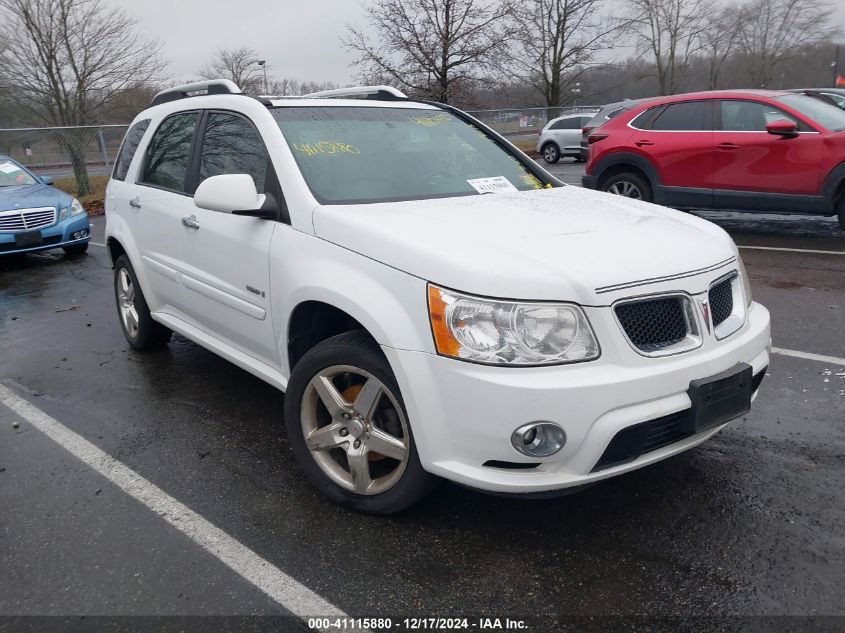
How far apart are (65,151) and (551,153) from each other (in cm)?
1452

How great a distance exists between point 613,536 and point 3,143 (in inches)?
742

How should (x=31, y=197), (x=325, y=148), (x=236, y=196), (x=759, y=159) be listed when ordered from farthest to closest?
(x=31, y=197) < (x=759, y=159) < (x=325, y=148) < (x=236, y=196)

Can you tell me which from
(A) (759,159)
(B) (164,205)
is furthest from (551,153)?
(B) (164,205)

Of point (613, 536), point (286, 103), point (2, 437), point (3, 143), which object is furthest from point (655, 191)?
point (3, 143)

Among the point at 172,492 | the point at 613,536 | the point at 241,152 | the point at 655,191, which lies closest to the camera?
the point at 613,536

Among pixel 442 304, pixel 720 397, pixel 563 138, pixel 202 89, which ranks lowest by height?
pixel 720 397

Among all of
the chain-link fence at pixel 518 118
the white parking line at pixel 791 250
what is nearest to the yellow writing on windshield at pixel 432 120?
the white parking line at pixel 791 250

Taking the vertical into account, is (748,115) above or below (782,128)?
above

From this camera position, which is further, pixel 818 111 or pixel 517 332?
pixel 818 111

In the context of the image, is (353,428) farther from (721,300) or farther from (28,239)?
(28,239)

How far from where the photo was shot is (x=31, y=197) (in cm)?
955

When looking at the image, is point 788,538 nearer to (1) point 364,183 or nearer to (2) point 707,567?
(2) point 707,567

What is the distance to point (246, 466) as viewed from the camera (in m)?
3.44

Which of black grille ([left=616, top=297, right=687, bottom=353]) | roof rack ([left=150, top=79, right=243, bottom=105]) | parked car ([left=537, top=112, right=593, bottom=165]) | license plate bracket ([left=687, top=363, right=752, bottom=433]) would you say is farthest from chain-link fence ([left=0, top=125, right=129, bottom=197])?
license plate bracket ([left=687, top=363, right=752, bottom=433])
